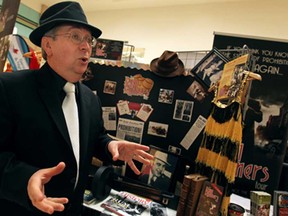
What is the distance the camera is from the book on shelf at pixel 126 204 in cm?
129

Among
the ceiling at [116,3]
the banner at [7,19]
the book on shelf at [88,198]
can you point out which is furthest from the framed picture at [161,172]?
the ceiling at [116,3]

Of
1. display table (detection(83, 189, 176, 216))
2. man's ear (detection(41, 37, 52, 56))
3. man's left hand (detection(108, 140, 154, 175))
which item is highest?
man's ear (detection(41, 37, 52, 56))

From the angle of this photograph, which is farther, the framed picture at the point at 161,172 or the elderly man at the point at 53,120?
the framed picture at the point at 161,172

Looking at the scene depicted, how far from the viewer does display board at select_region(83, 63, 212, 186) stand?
5.46 feet

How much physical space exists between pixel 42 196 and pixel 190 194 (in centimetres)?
77

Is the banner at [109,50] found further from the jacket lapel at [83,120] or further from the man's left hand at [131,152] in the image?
the man's left hand at [131,152]

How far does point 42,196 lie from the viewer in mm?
639

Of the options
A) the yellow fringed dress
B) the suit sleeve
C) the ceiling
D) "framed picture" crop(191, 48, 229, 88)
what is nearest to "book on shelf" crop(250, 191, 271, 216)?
the yellow fringed dress

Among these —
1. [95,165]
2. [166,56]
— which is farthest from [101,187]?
[166,56]

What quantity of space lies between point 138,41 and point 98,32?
3.59 meters

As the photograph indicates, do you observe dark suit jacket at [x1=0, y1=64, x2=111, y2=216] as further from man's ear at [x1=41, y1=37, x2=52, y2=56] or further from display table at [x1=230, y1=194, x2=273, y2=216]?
display table at [x1=230, y1=194, x2=273, y2=216]

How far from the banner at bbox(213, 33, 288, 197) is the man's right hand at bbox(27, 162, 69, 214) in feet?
4.54

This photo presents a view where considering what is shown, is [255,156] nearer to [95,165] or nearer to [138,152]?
[138,152]

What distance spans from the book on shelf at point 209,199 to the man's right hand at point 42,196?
0.72 m
